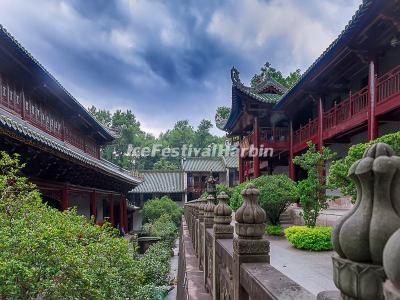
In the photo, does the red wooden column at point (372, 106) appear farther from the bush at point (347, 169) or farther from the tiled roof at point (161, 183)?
the tiled roof at point (161, 183)

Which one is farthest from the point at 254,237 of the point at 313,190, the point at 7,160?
the point at 313,190

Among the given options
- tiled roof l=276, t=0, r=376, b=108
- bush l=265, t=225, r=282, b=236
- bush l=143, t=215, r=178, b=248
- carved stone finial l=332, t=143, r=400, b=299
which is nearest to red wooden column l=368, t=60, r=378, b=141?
tiled roof l=276, t=0, r=376, b=108

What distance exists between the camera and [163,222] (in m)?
31.5

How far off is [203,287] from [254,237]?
4.26 m

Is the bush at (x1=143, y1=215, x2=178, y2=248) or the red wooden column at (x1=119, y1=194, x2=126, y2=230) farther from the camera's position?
the red wooden column at (x1=119, y1=194, x2=126, y2=230)

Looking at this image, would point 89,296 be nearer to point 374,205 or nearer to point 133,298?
point 133,298

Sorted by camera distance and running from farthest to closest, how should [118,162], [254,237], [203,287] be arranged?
[118,162] → [203,287] → [254,237]

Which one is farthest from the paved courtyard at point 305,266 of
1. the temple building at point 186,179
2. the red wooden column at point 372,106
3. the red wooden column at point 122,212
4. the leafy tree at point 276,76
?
the temple building at point 186,179

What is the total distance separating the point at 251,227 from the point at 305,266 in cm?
560

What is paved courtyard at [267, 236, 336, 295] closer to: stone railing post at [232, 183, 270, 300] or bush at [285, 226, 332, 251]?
bush at [285, 226, 332, 251]

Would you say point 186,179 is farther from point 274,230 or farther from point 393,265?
point 393,265

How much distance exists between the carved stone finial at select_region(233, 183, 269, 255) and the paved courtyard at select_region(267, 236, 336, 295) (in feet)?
10.9

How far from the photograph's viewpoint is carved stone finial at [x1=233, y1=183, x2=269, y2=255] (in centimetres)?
260

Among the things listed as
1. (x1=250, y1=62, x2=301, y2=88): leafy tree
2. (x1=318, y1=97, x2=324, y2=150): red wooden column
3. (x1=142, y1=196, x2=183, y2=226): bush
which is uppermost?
(x1=250, y1=62, x2=301, y2=88): leafy tree
